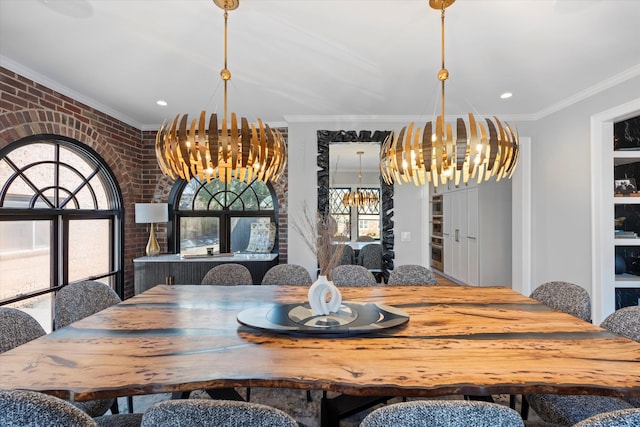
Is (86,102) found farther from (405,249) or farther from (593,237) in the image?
(593,237)

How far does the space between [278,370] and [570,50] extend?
2892 mm

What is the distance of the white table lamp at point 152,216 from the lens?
3.91 metres

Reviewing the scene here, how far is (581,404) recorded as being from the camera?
1444mm

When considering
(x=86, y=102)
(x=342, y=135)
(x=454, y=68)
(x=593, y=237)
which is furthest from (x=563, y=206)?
(x=86, y=102)

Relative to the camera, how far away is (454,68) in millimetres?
2623

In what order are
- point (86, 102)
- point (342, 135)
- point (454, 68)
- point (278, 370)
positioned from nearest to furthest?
point (278, 370)
point (454, 68)
point (86, 102)
point (342, 135)

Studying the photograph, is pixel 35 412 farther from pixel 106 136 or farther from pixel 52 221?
pixel 106 136

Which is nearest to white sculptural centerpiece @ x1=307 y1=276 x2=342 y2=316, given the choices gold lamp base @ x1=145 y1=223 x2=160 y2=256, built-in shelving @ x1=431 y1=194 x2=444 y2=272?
gold lamp base @ x1=145 y1=223 x2=160 y2=256

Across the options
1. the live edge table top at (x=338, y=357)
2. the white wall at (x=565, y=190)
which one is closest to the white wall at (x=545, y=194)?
the white wall at (x=565, y=190)

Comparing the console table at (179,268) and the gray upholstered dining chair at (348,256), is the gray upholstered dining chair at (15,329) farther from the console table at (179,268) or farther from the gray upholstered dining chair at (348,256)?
the gray upholstered dining chair at (348,256)

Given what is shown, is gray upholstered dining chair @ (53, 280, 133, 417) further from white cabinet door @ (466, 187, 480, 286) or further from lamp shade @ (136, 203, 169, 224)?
white cabinet door @ (466, 187, 480, 286)

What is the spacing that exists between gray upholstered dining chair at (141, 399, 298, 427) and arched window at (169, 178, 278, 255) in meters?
3.68

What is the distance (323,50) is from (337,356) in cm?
203

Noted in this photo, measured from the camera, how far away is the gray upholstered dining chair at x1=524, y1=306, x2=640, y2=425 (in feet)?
4.59
